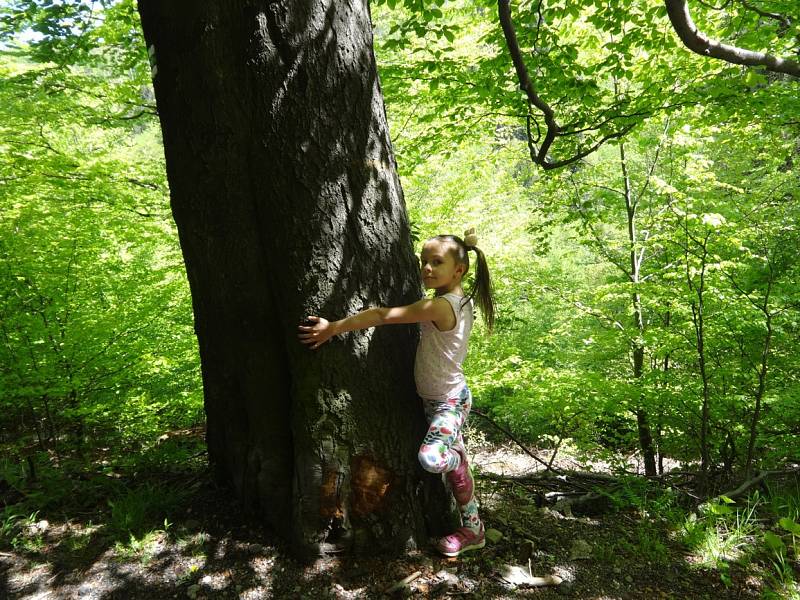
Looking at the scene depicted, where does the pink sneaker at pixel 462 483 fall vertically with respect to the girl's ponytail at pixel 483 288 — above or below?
below

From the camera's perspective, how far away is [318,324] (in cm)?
207

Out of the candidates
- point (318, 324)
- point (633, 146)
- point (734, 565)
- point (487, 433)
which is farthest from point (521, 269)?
point (318, 324)

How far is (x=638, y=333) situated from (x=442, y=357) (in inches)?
→ 193

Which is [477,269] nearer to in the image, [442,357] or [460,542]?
[442,357]

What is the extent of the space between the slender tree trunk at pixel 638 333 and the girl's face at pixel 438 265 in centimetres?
361

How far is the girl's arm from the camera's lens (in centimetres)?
203

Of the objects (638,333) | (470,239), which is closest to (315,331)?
(470,239)

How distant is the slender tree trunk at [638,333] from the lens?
565 cm

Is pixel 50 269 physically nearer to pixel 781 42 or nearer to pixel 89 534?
pixel 89 534

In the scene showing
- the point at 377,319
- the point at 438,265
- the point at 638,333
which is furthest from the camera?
the point at 638,333

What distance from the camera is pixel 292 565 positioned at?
86.1 inches

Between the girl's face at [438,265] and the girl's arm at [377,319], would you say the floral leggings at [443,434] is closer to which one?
Result: the girl's arm at [377,319]

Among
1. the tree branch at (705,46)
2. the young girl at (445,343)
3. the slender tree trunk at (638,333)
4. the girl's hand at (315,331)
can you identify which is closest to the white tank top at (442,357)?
the young girl at (445,343)

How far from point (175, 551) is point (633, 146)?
8.66 metres
